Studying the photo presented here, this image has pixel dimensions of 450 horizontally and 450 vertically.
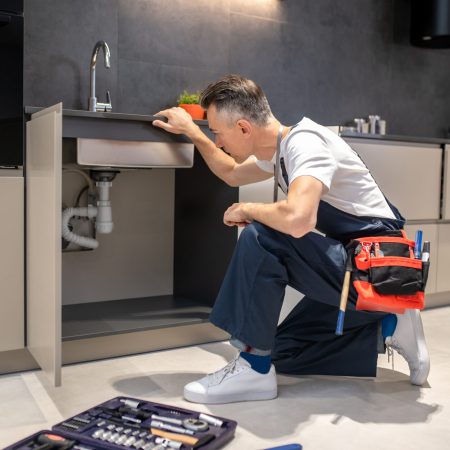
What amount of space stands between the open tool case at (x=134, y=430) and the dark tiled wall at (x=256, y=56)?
1.32 m

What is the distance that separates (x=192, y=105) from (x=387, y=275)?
1.33 metres

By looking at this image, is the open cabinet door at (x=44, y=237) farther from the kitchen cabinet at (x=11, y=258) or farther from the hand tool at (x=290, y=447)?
the hand tool at (x=290, y=447)

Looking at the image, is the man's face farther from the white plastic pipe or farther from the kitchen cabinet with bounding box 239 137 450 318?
the kitchen cabinet with bounding box 239 137 450 318

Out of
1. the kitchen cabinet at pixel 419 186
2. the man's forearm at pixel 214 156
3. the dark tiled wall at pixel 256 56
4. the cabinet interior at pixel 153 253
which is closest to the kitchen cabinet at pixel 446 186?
the kitchen cabinet at pixel 419 186

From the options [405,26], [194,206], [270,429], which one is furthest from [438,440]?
[405,26]

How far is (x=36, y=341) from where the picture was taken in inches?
82.1

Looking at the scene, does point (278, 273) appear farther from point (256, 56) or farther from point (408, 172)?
point (256, 56)

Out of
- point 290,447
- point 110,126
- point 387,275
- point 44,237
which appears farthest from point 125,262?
point 290,447

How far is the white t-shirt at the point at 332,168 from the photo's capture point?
5.95ft

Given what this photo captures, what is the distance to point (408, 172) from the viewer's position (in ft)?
10.7

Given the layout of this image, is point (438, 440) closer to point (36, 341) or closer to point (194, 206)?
point (36, 341)

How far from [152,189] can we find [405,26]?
2.11 meters

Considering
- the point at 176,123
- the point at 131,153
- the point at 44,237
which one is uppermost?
the point at 176,123

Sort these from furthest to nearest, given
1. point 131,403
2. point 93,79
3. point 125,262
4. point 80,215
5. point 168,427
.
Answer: point 125,262 < point 80,215 < point 93,79 < point 131,403 < point 168,427
